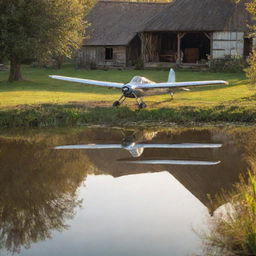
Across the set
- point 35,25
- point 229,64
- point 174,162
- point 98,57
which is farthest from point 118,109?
point 98,57

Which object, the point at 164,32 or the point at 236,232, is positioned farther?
the point at 164,32

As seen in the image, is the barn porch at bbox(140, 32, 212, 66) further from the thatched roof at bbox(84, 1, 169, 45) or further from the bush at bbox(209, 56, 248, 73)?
the bush at bbox(209, 56, 248, 73)

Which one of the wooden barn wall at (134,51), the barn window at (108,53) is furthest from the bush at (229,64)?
the barn window at (108,53)

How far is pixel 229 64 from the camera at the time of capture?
3609cm

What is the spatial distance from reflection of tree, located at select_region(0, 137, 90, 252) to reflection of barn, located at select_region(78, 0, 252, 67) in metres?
24.3

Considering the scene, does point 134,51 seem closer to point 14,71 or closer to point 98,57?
point 98,57

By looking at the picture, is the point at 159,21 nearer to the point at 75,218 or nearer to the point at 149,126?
the point at 149,126

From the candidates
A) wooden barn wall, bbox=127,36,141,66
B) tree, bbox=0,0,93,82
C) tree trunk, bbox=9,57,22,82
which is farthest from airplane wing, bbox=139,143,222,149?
wooden barn wall, bbox=127,36,141,66

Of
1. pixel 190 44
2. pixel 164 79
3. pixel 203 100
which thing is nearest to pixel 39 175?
pixel 203 100

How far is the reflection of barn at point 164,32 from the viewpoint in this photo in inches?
1492

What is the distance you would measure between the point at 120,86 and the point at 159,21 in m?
21.7

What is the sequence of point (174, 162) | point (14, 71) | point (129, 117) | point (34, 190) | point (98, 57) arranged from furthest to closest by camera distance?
→ point (98, 57) < point (14, 71) < point (129, 117) < point (174, 162) < point (34, 190)

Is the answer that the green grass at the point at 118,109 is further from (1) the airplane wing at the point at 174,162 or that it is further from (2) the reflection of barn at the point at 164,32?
(2) the reflection of barn at the point at 164,32

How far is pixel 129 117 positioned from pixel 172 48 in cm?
2641
